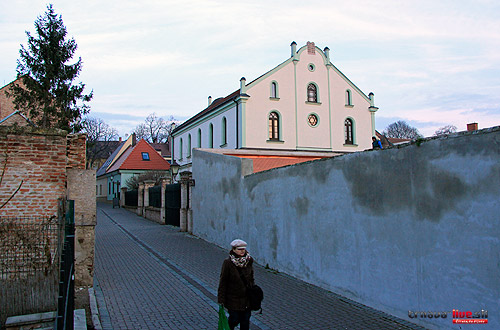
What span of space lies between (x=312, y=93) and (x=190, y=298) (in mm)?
27413

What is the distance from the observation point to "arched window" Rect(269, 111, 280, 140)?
104 feet

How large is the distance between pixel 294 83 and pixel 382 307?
1079 inches

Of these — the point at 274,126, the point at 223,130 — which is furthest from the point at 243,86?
the point at 223,130

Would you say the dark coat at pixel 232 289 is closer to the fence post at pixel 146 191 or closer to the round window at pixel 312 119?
the fence post at pixel 146 191

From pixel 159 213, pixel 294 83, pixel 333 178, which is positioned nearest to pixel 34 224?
pixel 333 178

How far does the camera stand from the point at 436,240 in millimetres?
5727

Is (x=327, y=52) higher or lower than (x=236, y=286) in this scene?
higher

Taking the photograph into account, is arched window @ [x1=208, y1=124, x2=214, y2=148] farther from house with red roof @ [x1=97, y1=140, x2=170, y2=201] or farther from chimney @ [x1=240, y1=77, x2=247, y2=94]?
house with red roof @ [x1=97, y1=140, x2=170, y2=201]

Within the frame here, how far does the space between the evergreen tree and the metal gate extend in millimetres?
12002

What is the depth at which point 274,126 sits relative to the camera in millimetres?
31891

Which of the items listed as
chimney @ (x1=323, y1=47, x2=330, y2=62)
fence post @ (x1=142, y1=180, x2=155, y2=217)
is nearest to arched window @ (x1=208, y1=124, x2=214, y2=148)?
fence post @ (x1=142, y1=180, x2=155, y2=217)

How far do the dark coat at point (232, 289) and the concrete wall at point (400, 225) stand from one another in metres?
2.60

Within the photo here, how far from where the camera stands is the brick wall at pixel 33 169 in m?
7.44

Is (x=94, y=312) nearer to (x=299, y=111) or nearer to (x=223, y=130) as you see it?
(x=299, y=111)
